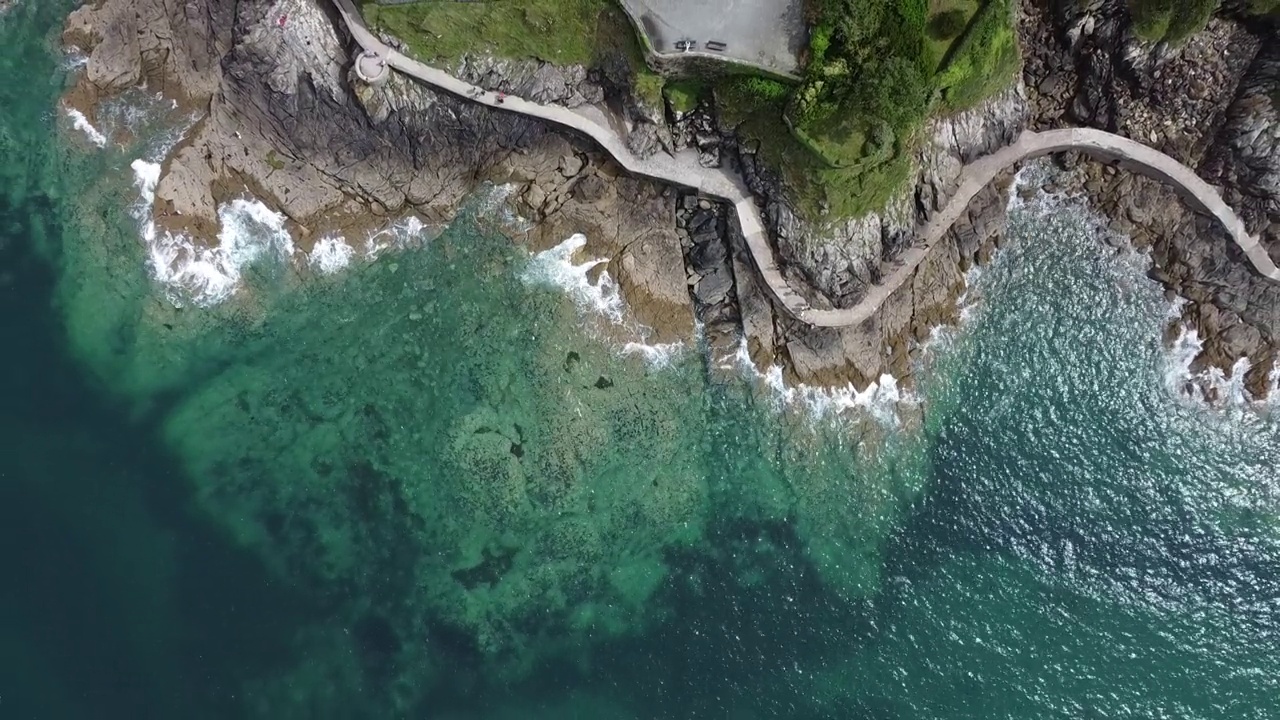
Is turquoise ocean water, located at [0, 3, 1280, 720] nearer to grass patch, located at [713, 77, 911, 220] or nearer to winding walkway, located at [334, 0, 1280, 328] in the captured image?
winding walkway, located at [334, 0, 1280, 328]

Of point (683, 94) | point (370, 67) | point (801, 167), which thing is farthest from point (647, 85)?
point (370, 67)

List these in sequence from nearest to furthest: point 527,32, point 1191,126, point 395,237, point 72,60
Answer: point 527,32 → point 1191,126 → point 72,60 → point 395,237

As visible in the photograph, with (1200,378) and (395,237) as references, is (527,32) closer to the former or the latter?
(395,237)

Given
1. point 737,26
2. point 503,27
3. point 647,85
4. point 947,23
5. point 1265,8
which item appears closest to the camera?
point 737,26

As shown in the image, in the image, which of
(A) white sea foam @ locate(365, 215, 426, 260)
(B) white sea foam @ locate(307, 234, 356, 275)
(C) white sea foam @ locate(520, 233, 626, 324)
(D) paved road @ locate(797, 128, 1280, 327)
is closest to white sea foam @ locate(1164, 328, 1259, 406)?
(D) paved road @ locate(797, 128, 1280, 327)

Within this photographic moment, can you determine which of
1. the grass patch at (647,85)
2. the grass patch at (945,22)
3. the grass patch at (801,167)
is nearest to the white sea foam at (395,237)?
the grass patch at (647,85)

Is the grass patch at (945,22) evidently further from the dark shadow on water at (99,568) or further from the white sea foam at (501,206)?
the dark shadow on water at (99,568)
